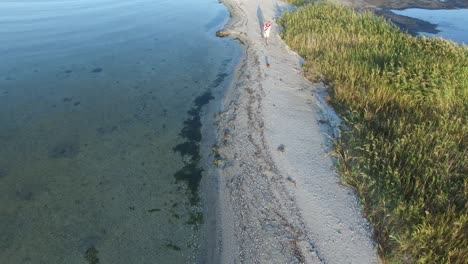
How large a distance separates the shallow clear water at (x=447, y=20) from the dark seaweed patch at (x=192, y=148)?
78.0 feet

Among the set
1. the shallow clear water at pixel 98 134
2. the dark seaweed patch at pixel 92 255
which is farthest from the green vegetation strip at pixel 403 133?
the dark seaweed patch at pixel 92 255

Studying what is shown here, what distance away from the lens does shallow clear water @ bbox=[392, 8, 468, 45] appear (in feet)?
91.3

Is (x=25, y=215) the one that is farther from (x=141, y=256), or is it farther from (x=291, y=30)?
(x=291, y=30)

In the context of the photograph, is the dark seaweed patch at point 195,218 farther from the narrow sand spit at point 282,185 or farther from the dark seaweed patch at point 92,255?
the dark seaweed patch at point 92,255

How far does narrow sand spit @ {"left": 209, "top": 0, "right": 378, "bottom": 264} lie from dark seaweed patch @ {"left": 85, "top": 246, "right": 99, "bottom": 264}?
3.13 metres

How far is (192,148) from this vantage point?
41.9 ft

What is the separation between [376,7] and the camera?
119 feet

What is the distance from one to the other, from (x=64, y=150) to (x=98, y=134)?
4.71ft

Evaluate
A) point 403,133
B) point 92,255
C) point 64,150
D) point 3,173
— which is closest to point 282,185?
point 403,133

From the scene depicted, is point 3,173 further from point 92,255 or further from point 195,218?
point 195,218

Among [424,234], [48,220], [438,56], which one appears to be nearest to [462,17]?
[438,56]

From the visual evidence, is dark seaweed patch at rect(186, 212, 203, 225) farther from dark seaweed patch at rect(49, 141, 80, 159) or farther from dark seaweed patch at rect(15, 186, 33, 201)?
dark seaweed patch at rect(49, 141, 80, 159)

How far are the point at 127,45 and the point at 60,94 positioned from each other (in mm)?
7160

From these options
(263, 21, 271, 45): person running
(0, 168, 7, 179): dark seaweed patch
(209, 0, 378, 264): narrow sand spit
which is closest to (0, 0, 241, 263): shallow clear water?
(0, 168, 7, 179): dark seaweed patch
